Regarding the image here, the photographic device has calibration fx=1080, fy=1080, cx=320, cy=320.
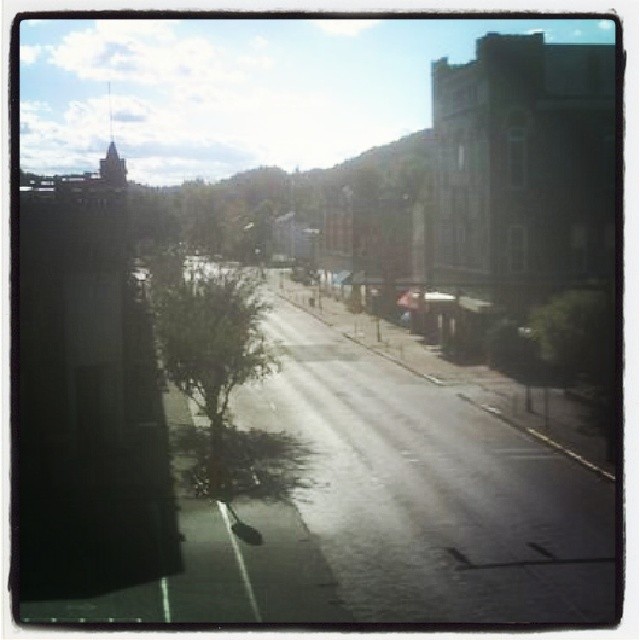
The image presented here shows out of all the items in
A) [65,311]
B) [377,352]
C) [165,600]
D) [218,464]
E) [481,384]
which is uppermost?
[65,311]

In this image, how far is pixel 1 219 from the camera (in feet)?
13.8

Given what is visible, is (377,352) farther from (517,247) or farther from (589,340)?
(589,340)

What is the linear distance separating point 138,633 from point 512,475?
5.22ft

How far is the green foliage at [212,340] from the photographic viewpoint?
440 centimetres

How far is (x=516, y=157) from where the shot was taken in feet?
14.5

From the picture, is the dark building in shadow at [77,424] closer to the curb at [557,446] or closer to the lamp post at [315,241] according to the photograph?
the lamp post at [315,241]

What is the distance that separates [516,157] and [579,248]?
18.0 inches

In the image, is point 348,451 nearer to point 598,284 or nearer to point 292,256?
point 292,256

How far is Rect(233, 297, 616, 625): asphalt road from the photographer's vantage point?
4188 millimetres

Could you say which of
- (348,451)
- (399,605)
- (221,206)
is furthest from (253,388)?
(399,605)

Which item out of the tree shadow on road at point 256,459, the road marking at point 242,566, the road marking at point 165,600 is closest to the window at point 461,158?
the tree shadow on road at point 256,459

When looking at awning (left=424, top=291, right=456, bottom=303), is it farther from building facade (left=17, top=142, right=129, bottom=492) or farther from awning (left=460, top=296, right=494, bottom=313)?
building facade (left=17, top=142, right=129, bottom=492)

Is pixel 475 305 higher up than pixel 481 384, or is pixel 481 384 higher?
pixel 475 305

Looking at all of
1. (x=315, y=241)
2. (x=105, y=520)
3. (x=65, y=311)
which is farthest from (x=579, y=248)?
(x=105, y=520)
